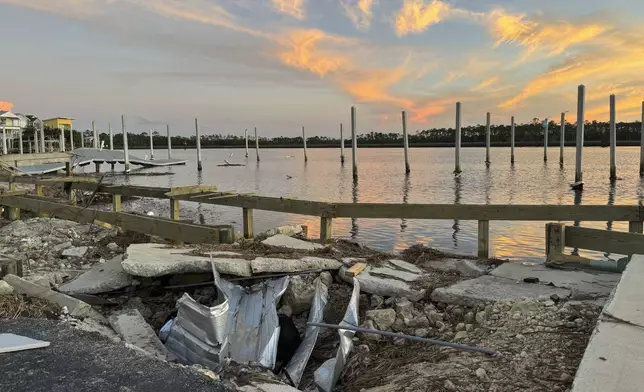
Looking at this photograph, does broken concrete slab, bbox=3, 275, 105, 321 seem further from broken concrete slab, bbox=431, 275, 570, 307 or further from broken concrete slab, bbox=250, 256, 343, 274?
broken concrete slab, bbox=431, 275, 570, 307

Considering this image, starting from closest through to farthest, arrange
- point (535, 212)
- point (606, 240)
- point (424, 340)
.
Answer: point (424, 340)
point (606, 240)
point (535, 212)

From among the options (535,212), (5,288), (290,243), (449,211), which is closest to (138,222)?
(290,243)

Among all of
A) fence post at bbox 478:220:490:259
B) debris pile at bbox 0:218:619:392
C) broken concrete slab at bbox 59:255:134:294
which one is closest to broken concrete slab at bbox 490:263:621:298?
debris pile at bbox 0:218:619:392

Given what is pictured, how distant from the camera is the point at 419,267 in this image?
6.32 metres

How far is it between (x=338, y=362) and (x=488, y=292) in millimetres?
1791

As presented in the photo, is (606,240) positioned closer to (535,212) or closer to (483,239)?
(535,212)

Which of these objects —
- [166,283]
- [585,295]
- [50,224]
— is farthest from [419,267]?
[50,224]

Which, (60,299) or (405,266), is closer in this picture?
(60,299)

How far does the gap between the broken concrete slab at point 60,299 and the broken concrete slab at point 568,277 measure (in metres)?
4.45

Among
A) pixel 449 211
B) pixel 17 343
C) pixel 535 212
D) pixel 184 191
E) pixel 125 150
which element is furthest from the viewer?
pixel 125 150

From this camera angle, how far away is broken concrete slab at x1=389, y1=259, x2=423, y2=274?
6.01 meters

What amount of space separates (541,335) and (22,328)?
4078 mm

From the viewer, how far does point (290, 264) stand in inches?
226

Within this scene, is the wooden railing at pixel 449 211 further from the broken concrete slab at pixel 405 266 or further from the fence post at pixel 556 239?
the broken concrete slab at pixel 405 266
